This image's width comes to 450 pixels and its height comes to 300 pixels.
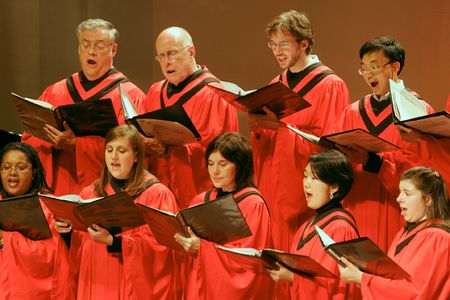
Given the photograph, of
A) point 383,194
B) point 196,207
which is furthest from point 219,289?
point 383,194

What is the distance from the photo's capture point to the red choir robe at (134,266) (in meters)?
5.52

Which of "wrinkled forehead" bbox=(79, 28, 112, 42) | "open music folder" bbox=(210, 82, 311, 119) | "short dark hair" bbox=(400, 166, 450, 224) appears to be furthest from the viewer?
"wrinkled forehead" bbox=(79, 28, 112, 42)

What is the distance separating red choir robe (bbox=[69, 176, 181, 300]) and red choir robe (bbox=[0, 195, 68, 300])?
0.84 feet

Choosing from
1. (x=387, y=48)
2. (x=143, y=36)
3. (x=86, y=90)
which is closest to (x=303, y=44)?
(x=387, y=48)

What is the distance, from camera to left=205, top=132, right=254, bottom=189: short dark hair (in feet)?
17.9

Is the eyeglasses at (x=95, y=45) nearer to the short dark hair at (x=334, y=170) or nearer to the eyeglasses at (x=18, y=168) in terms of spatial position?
the eyeglasses at (x=18, y=168)

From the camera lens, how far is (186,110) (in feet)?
20.9

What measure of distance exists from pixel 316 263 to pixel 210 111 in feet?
6.38

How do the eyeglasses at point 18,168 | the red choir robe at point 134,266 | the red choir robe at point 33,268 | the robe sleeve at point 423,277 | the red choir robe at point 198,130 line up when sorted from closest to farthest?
the robe sleeve at point 423,277, the red choir robe at point 134,266, the red choir robe at point 33,268, the eyeglasses at point 18,168, the red choir robe at point 198,130

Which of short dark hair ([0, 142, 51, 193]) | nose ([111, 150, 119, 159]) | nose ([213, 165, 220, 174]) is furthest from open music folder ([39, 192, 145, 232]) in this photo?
short dark hair ([0, 142, 51, 193])

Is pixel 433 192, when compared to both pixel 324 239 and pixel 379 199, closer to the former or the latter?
pixel 324 239

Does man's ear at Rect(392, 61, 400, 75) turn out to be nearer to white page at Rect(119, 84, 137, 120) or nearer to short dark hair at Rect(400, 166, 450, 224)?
short dark hair at Rect(400, 166, 450, 224)

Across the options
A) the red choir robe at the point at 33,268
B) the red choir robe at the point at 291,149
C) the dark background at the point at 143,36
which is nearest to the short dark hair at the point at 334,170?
the red choir robe at the point at 291,149

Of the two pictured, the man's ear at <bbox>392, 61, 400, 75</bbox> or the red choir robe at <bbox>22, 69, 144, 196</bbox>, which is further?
the red choir robe at <bbox>22, 69, 144, 196</bbox>
